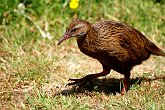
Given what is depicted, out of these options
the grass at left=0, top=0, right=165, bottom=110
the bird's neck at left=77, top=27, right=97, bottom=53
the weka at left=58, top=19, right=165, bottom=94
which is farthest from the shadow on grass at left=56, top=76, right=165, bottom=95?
the bird's neck at left=77, top=27, right=97, bottom=53

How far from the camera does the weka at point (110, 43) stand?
5.26m

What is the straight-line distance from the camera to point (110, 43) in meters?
5.28

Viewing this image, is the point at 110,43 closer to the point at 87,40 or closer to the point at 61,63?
the point at 87,40

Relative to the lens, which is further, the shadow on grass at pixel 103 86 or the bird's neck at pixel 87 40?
the shadow on grass at pixel 103 86

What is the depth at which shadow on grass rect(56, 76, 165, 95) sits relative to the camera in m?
5.62

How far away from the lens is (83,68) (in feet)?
21.0

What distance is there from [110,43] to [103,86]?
2.40 feet

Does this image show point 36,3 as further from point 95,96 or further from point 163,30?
point 95,96

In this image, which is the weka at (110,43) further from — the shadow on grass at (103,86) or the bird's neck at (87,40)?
the shadow on grass at (103,86)

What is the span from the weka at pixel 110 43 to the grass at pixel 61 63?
0.34 metres

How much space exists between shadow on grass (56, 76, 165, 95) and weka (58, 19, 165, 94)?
23 centimetres

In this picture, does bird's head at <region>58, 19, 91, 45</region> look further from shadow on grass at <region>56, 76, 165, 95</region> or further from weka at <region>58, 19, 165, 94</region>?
shadow on grass at <region>56, 76, 165, 95</region>

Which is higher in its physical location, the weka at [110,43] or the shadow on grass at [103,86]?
the weka at [110,43]

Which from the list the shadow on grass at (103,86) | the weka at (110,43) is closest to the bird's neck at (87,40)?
the weka at (110,43)
